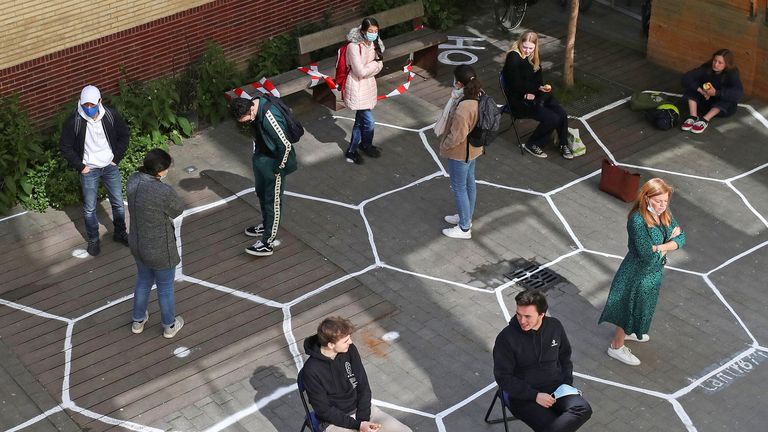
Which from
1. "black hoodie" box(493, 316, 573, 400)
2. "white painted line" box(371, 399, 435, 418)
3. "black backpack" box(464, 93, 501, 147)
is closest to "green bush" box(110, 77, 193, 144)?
"black backpack" box(464, 93, 501, 147)

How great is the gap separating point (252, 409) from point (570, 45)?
23.3ft

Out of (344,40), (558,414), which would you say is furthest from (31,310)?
(344,40)

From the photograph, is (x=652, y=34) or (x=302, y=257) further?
(x=652, y=34)

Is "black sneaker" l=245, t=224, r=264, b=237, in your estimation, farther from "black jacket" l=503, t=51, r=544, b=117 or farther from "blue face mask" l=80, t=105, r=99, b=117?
"black jacket" l=503, t=51, r=544, b=117

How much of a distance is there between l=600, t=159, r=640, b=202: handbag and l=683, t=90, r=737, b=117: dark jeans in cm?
208

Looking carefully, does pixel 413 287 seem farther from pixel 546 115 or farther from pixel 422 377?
pixel 546 115

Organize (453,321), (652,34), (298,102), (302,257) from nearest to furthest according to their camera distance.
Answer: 1. (453,321)
2. (302,257)
3. (298,102)
4. (652,34)

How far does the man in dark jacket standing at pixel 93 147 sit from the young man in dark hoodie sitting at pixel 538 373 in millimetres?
4647

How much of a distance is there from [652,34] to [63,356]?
9281 millimetres

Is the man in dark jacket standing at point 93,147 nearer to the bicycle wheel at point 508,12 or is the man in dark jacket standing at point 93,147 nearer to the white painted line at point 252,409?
the white painted line at point 252,409

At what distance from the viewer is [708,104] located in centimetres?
1423

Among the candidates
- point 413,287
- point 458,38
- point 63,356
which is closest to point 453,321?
point 413,287

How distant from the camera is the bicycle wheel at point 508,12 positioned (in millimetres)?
16312

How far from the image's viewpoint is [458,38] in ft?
53.4
